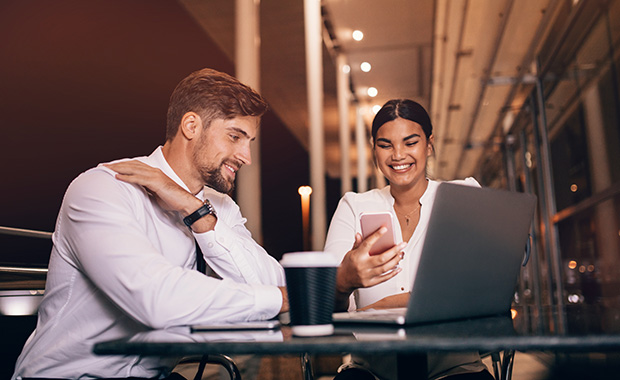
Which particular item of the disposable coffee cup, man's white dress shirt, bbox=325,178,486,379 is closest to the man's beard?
man's white dress shirt, bbox=325,178,486,379

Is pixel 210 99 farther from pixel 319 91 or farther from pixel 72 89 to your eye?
pixel 319 91

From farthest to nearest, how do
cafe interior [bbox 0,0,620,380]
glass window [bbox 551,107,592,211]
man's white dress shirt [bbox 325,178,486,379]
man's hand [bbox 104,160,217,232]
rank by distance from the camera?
glass window [bbox 551,107,592,211] < cafe interior [bbox 0,0,620,380] < man's white dress shirt [bbox 325,178,486,379] < man's hand [bbox 104,160,217,232]

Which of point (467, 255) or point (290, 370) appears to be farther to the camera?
point (290, 370)

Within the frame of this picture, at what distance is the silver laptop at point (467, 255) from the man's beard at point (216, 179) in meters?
0.81

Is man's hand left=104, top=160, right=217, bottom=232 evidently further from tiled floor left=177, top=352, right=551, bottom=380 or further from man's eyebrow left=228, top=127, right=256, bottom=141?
tiled floor left=177, top=352, right=551, bottom=380

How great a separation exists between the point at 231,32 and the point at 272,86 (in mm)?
2412

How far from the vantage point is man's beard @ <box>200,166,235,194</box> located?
5.71 ft

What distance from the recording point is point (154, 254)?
3.65ft

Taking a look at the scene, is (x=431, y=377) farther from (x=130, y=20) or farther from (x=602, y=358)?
(x=130, y=20)

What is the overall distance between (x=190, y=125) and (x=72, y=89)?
329cm

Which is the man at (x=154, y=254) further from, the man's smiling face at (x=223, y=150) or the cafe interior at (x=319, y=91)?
the cafe interior at (x=319, y=91)

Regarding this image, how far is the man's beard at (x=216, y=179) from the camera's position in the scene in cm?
174

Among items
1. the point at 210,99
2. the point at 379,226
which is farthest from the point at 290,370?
the point at 379,226

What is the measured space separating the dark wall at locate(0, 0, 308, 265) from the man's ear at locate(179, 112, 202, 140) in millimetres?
1689
